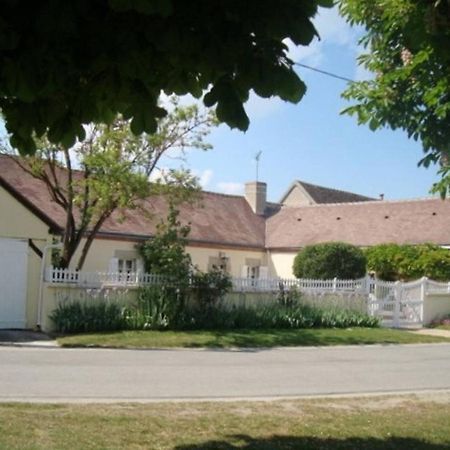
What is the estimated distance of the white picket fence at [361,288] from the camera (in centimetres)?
1855

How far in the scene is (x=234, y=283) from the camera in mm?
20641

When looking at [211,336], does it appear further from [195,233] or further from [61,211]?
[195,233]

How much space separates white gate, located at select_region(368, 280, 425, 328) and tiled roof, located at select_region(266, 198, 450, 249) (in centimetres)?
475

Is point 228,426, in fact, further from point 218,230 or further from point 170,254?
point 218,230

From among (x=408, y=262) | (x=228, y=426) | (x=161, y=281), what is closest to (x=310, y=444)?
(x=228, y=426)

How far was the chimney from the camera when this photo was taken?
1435 inches

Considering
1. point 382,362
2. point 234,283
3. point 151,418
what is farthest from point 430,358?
point 151,418

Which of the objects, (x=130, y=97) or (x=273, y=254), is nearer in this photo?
(x=130, y=97)

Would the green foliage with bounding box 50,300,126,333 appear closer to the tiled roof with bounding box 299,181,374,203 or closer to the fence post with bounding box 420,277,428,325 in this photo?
the fence post with bounding box 420,277,428,325

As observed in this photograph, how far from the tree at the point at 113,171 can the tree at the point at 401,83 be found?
11542mm

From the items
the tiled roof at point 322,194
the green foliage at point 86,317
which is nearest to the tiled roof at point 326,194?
the tiled roof at point 322,194

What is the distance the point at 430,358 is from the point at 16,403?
34.0ft

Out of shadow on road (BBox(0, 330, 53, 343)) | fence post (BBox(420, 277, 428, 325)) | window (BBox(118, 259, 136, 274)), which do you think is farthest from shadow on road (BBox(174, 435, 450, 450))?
window (BBox(118, 259, 136, 274))

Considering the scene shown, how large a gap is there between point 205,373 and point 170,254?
7.32 meters
